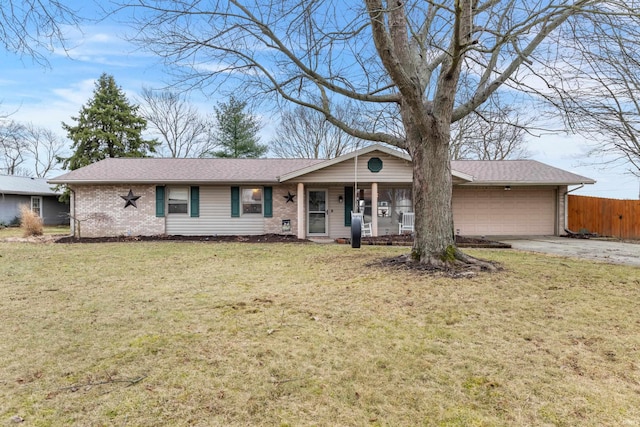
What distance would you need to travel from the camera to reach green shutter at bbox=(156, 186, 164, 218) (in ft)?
45.6

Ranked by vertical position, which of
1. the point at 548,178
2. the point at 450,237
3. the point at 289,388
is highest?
the point at 548,178

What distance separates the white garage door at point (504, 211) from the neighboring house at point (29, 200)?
68.5ft

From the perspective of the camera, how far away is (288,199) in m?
14.1

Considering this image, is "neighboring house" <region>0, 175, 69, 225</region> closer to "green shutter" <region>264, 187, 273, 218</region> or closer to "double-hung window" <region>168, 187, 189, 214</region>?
"double-hung window" <region>168, 187, 189, 214</region>

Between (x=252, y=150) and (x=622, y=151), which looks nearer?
(x=622, y=151)

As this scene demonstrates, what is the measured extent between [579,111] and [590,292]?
3.43 m

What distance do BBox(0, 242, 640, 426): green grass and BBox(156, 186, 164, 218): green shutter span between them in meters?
7.76

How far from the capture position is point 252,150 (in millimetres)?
26828

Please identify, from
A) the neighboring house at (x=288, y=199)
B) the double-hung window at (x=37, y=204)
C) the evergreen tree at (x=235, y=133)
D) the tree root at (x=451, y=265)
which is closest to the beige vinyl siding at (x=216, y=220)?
the neighboring house at (x=288, y=199)

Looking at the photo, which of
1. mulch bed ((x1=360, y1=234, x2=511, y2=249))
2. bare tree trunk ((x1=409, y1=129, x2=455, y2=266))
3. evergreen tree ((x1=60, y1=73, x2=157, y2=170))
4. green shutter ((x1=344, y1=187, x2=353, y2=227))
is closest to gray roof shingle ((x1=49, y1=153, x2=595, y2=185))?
green shutter ((x1=344, y1=187, x2=353, y2=227))

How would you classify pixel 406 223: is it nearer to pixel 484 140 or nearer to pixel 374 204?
pixel 374 204

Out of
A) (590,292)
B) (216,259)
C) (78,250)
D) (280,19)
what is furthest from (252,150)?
(590,292)

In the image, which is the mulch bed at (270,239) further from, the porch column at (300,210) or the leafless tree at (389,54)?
the leafless tree at (389,54)

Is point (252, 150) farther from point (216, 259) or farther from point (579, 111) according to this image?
point (579, 111)
